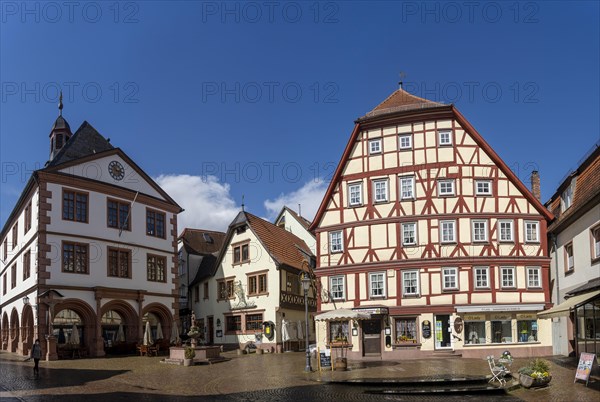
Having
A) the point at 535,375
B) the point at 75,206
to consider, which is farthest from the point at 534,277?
the point at 75,206

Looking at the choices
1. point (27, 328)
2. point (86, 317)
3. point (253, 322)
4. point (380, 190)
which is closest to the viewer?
point (380, 190)

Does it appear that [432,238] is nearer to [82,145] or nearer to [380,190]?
[380,190]

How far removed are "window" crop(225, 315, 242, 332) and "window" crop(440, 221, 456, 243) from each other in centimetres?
1748

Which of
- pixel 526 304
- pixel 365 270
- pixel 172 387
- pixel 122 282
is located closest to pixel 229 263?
Result: pixel 122 282

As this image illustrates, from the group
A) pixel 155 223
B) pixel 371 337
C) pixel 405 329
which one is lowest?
pixel 371 337

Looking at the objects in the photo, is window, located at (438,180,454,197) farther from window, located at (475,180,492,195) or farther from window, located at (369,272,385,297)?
window, located at (369,272,385,297)

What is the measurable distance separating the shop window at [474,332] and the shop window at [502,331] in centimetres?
56

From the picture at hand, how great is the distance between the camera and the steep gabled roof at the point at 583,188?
26.5 metres

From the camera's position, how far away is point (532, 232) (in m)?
33.8

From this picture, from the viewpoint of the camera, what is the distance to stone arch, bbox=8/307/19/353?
40062mm

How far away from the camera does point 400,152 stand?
114 feet

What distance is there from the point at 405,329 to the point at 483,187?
331 inches

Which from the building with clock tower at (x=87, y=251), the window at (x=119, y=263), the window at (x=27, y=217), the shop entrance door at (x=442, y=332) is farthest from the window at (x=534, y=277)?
the window at (x=27, y=217)

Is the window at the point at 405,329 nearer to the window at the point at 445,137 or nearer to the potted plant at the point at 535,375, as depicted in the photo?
the window at the point at 445,137
